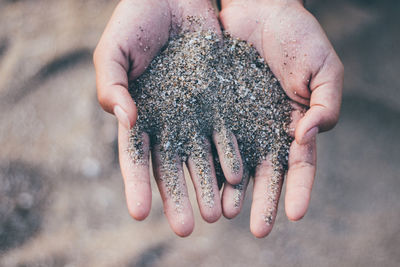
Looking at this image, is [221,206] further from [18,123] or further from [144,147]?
[18,123]

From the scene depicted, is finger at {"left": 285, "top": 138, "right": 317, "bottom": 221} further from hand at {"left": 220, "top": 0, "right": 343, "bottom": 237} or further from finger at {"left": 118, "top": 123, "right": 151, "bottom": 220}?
finger at {"left": 118, "top": 123, "right": 151, "bottom": 220}

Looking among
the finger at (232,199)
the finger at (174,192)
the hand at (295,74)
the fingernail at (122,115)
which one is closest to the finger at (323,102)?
the hand at (295,74)

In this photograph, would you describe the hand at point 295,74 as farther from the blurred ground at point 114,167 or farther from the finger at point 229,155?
the blurred ground at point 114,167

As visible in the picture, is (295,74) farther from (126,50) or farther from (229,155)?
(126,50)

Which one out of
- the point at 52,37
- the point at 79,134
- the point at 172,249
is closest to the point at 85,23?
the point at 52,37

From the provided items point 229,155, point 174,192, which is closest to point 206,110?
point 229,155

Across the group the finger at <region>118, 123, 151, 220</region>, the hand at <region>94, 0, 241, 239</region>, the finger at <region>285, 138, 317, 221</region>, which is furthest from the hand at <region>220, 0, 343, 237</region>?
the finger at <region>118, 123, 151, 220</region>
